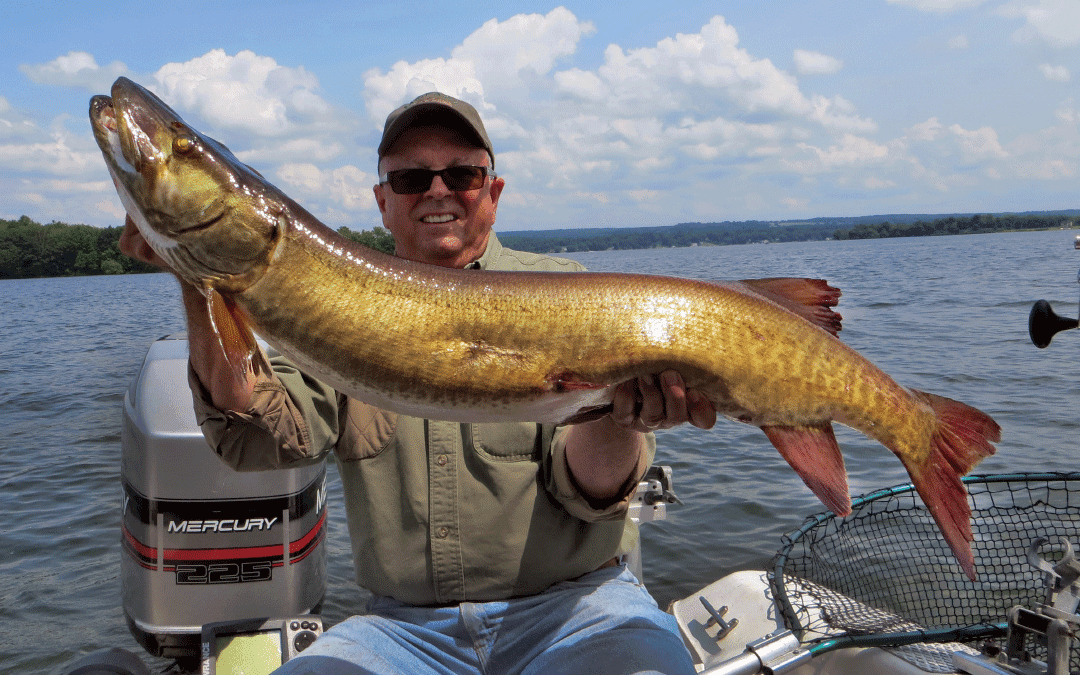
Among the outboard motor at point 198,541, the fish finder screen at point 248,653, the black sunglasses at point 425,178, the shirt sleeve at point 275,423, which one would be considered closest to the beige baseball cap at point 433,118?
the black sunglasses at point 425,178

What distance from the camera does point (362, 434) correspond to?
3.18 meters

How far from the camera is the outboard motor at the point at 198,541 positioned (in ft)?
12.2

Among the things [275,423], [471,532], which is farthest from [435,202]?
[471,532]

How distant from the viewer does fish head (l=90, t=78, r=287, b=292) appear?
220 cm

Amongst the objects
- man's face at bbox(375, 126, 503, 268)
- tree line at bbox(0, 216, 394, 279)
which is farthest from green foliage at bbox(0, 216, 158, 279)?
man's face at bbox(375, 126, 503, 268)

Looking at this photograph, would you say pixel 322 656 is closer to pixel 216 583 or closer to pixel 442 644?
pixel 442 644

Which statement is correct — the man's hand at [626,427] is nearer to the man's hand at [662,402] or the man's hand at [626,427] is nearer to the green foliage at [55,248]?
the man's hand at [662,402]

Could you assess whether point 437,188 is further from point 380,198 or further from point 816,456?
point 816,456

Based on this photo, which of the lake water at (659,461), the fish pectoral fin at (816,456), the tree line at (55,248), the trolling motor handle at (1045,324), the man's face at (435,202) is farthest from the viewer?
the tree line at (55,248)

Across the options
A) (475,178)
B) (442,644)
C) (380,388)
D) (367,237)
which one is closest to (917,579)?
(442,644)

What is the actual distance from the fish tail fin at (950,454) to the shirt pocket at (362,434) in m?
2.00

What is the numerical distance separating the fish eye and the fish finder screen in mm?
2287

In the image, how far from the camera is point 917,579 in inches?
232

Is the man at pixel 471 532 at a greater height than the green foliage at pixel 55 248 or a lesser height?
lesser
